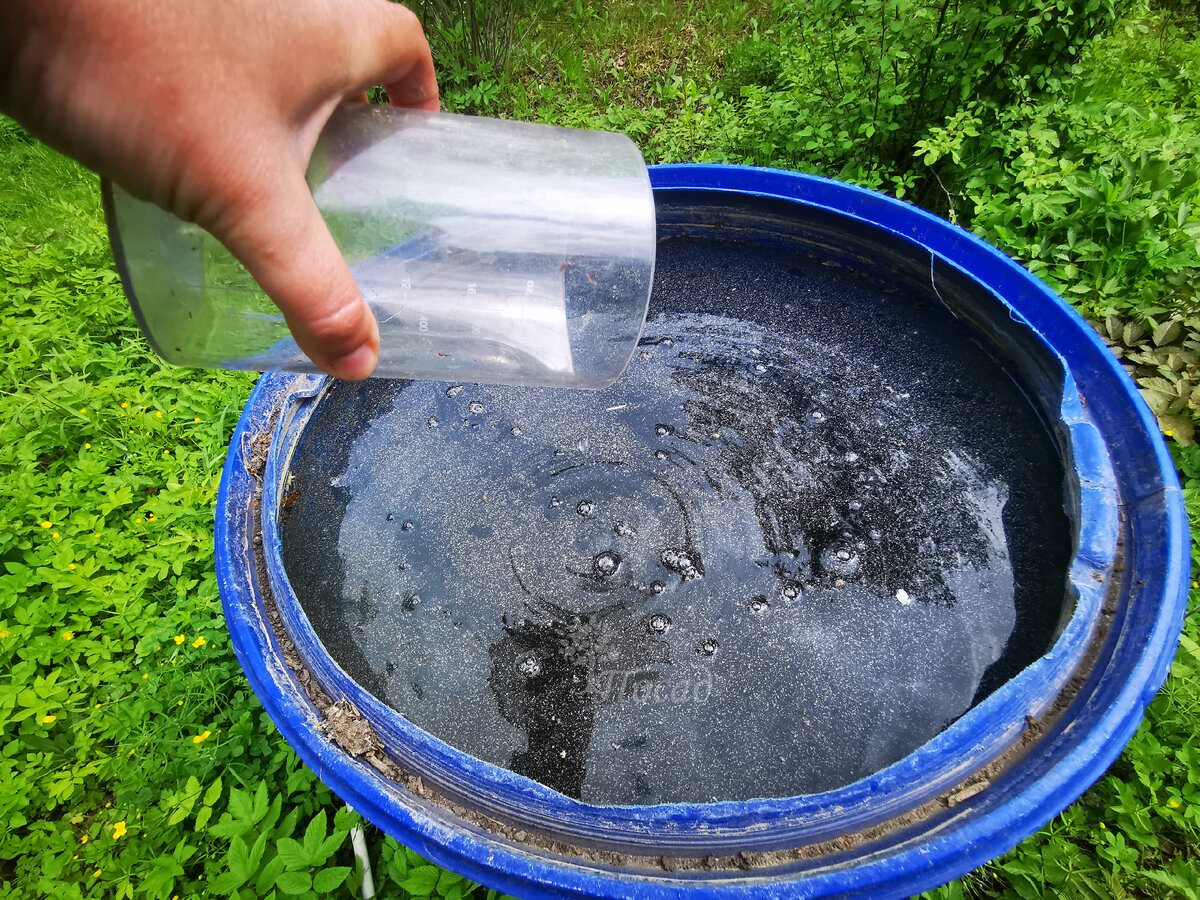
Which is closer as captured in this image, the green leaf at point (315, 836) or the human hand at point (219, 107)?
the human hand at point (219, 107)

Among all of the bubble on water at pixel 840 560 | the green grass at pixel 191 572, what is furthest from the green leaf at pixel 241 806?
the bubble on water at pixel 840 560

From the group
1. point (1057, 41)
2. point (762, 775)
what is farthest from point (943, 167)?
point (762, 775)

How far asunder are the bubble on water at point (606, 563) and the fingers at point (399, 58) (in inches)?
37.5

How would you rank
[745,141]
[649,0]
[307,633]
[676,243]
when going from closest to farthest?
[307,633] < [676,243] < [745,141] < [649,0]

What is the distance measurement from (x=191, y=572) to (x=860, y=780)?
1.84 meters

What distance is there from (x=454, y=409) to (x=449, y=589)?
49 centimetres

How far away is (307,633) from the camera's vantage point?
1.14 metres

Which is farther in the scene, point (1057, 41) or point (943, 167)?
point (943, 167)

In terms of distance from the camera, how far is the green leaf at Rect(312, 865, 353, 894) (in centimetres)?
126

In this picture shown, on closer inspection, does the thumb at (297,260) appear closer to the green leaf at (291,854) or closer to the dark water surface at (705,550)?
the dark water surface at (705,550)

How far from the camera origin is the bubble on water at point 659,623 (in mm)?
1337

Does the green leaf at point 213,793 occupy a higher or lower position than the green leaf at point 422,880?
lower

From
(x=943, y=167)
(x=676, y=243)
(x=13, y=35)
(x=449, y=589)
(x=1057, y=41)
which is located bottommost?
(x=449, y=589)

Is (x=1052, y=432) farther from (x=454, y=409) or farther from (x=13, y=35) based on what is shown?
(x=13, y=35)
